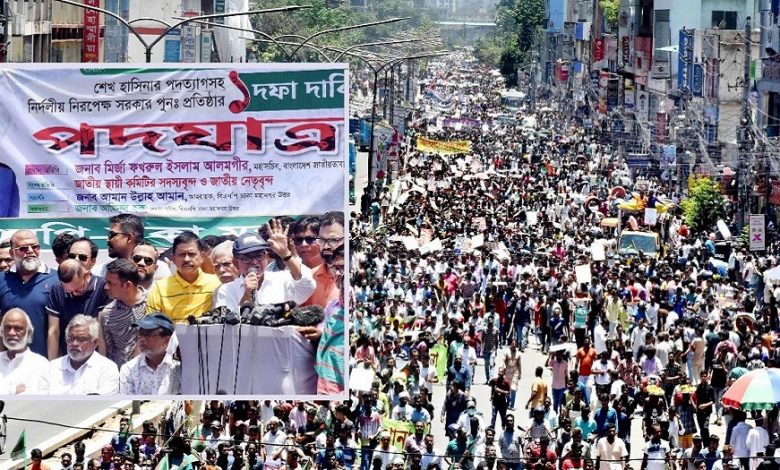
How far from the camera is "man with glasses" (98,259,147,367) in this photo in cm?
1077

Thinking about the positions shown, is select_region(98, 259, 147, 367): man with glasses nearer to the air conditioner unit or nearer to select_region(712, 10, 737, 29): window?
the air conditioner unit

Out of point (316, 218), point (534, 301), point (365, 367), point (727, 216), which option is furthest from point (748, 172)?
point (316, 218)

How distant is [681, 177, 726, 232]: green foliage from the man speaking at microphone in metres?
42.9

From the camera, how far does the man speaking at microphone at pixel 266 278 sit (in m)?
10.9

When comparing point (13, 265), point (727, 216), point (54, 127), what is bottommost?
point (727, 216)

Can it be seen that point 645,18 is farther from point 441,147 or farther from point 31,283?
point 31,283

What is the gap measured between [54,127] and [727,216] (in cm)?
4592

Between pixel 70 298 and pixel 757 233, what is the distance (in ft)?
109

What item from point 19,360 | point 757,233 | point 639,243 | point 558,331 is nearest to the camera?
point 19,360

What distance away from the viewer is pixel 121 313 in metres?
10.8

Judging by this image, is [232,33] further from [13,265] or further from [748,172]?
[13,265]

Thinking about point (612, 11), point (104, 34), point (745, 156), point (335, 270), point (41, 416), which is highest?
point (612, 11)

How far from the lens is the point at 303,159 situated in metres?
10.8

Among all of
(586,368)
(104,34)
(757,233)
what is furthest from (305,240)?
(104,34)
